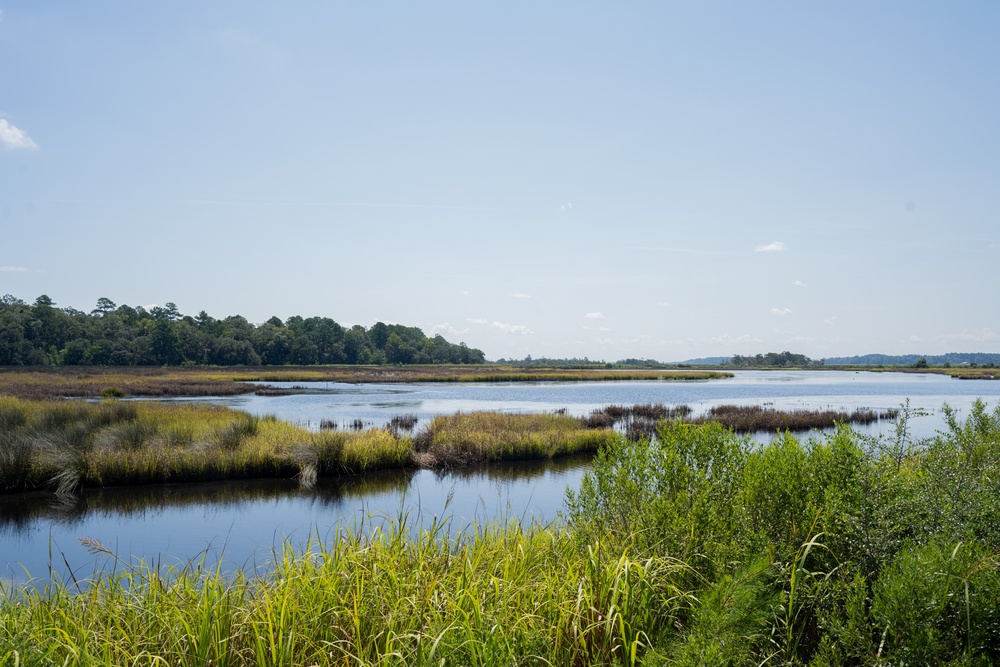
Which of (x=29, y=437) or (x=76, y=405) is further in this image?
(x=76, y=405)

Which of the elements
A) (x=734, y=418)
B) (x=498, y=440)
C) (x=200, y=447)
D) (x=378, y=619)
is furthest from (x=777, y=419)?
(x=378, y=619)

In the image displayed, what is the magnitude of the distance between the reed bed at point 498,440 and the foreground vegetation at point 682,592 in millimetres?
14034

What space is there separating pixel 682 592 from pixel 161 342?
11443 cm

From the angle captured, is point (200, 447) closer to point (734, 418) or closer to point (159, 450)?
point (159, 450)

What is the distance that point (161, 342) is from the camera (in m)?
104

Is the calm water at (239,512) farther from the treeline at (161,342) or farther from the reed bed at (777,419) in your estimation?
the treeline at (161,342)

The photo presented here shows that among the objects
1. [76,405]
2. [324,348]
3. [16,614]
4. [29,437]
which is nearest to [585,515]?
[16,614]

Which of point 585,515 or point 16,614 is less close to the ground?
point 585,515

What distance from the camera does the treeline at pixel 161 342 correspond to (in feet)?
319

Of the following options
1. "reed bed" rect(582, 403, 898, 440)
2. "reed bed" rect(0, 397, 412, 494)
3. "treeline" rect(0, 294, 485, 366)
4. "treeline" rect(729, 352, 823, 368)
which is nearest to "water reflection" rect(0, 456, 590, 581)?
"reed bed" rect(0, 397, 412, 494)

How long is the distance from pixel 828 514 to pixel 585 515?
272 centimetres

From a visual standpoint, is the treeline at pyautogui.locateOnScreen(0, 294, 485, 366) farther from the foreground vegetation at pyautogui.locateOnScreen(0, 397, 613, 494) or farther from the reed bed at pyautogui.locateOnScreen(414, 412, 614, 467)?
the reed bed at pyautogui.locateOnScreen(414, 412, 614, 467)

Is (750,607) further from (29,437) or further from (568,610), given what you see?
(29,437)

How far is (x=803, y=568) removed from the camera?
4.36 meters
